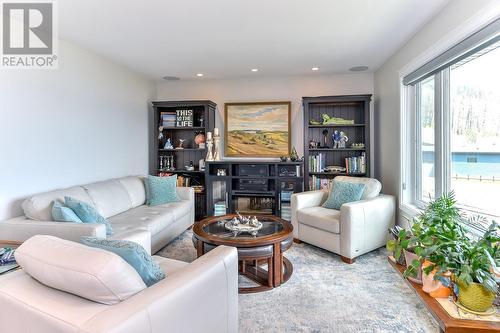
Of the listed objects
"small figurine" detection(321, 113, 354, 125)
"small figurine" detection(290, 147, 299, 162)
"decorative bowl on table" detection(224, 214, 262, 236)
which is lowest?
"decorative bowl on table" detection(224, 214, 262, 236)

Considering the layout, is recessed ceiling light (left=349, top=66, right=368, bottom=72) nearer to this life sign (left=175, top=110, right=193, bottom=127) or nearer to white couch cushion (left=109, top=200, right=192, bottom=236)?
this life sign (left=175, top=110, right=193, bottom=127)

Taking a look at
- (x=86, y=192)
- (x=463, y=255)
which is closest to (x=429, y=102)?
(x=463, y=255)

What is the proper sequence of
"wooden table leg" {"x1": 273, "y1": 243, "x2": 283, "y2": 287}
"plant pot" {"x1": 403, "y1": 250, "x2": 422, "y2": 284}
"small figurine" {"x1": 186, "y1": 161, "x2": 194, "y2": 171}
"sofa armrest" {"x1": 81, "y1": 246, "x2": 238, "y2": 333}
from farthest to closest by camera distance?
1. "small figurine" {"x1": 186, "y1": 161, "x2": 194, "y2": 171}
2. "wooden table leg" {"x1": 273, "y1": 243, "x2": 283, "y2": 287}
3. "plant pot" {"x1": 403, "y1": 250, "x2": 422, "y2": 284}
4. "sofa armrest" {"x1": 81, "y1": 246, "x2": 238, "y2": 333}

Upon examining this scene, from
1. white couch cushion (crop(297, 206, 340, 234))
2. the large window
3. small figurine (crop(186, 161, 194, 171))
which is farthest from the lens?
small figurine (crop(186, 161, 194, 171))

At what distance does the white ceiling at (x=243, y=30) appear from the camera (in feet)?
7.70

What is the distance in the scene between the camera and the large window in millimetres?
2066

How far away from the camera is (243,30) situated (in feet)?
9.23

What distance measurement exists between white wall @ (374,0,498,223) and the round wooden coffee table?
1907mm

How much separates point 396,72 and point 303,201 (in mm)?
2008

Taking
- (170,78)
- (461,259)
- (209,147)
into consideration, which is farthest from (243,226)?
(170,78)

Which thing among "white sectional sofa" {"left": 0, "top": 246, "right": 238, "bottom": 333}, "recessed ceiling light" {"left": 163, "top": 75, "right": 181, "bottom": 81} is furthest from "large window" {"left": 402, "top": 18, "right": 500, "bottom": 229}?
"recessed ceiling light" {"left": 163, "top": 75, "right": 181, "bottom": 81}

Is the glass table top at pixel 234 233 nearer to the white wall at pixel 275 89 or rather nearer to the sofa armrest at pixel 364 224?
the sofa armrest at pixel 364 224

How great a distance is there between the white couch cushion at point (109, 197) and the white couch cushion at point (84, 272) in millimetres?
1986

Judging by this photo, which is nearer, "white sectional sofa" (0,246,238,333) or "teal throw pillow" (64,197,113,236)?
"white sectional sofa" (0,246,238,333)
